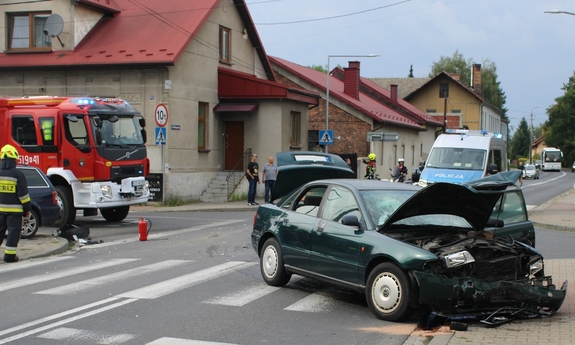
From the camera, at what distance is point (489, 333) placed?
7160 millimetres

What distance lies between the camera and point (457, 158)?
76.7ft

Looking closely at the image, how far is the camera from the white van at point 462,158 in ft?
74.5

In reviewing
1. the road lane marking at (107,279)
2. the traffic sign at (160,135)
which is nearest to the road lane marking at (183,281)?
the road lane marking at (107,279)

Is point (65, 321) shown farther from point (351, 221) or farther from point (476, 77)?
point (476, 77)

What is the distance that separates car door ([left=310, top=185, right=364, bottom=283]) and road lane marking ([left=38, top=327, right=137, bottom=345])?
8.39 ft

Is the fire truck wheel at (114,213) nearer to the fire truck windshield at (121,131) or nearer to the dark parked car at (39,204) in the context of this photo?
the fire truck windshield at (121,131)

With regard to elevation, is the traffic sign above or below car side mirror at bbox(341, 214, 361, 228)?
above

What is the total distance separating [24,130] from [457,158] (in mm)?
13008

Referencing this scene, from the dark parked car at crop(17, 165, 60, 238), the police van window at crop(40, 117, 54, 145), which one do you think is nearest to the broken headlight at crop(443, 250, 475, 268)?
the dark parked car at crop(17, 165, 60, 238)

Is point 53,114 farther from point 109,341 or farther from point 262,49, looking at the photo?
point 262,49

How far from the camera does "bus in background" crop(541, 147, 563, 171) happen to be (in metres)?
93.8

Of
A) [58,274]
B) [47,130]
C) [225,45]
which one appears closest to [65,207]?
[47,130]

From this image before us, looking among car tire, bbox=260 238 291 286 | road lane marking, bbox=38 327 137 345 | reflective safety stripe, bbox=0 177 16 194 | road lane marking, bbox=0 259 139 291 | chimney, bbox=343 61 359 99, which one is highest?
chimney, bbox=343 61 359 99

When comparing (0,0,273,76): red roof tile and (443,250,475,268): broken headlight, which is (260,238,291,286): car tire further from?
(0,0,273,76): red roof tile
